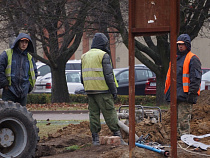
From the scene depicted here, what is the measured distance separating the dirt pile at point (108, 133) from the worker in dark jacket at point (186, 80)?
0.58 metres

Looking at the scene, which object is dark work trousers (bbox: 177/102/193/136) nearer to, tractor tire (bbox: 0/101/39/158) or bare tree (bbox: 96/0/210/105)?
tractor tire (bbox: 0/101/39/158)

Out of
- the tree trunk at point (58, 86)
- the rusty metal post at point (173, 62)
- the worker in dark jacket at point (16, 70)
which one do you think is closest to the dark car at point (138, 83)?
the tree trunk at point (58, 86)

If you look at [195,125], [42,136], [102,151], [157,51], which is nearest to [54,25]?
[157,51]

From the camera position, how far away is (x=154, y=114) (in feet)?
31.8

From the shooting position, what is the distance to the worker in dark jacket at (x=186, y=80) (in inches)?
327

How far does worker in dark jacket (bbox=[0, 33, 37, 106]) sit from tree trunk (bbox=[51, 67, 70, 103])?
13.3 m

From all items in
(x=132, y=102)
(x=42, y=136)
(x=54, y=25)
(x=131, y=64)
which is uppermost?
(x=54, y=25)

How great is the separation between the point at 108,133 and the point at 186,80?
2.34 m

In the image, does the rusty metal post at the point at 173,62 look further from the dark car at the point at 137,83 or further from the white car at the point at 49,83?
the white car at the point at 49,83

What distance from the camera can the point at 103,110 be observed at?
8562 millimetres

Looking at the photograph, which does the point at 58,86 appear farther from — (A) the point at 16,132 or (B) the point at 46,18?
(A) the point at 16,132

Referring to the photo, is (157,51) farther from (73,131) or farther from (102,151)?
(102,151)

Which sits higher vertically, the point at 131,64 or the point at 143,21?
the point at 143,21

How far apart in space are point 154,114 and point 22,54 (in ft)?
9.42
